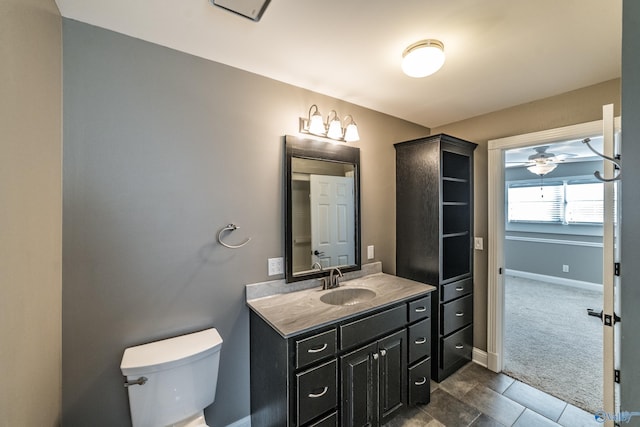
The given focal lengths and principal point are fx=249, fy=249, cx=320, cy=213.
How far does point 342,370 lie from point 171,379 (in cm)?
91

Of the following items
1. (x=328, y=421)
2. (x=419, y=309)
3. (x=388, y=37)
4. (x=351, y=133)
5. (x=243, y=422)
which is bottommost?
(x=243, y=422)

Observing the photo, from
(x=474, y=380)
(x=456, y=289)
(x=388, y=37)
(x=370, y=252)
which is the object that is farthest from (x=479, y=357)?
(x=388, y=37)

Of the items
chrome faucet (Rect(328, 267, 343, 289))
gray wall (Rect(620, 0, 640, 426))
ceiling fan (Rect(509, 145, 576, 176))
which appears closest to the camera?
gray wall (Rect(620, 0, 640, 426))

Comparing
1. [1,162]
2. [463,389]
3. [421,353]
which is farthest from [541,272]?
[1,162]

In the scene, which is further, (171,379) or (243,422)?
(243,422)

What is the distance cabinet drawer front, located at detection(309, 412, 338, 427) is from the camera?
1.36 metres

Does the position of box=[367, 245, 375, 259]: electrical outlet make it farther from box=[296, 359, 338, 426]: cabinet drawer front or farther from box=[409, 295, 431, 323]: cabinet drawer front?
box=[296, 359, 338, 426]: cabinet drawer front

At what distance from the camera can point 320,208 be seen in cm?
202

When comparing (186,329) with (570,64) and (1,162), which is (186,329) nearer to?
(1,162)

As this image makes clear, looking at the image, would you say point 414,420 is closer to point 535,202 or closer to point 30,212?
point 30,212

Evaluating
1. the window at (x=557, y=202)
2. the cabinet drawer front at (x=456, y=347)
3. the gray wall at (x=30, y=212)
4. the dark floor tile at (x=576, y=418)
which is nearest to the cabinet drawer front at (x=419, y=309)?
the cabinet drawer front at (x=456, y=347)

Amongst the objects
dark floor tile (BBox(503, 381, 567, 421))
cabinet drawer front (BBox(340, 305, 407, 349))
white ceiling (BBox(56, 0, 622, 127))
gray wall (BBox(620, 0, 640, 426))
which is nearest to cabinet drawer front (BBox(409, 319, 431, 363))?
cabinet drawer front (BBox(340, 305, 407, 349))

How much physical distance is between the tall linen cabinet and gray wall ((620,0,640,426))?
157cm

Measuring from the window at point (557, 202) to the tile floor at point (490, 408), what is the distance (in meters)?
4.41
